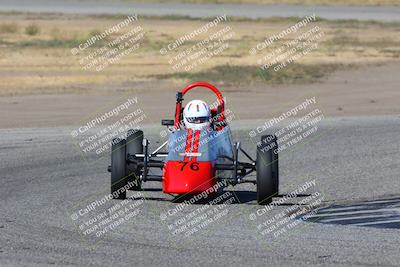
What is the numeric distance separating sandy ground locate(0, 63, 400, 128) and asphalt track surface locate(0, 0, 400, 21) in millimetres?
29149

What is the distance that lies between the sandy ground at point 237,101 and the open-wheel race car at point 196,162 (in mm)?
11506

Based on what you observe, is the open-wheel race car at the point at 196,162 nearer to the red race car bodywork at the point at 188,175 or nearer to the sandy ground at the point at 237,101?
the red race car bodywork at the point at 188,175

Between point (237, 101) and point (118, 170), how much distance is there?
1701cm

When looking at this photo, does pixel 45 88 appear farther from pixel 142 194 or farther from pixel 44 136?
pixel 142 194

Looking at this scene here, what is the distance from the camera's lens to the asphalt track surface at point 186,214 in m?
13.8

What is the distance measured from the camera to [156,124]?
29.2 meters

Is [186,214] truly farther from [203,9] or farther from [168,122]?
[203,9]

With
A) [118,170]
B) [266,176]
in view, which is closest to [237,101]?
[118,170]

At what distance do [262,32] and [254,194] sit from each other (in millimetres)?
39994

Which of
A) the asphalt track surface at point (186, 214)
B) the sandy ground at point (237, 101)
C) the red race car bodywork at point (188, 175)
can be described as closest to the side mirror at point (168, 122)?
the asphalt track surface at point (186, 214)

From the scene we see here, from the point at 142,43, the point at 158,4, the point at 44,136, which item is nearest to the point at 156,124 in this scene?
the point at 44,136

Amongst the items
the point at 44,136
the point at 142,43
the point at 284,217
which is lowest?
the point at 284,217

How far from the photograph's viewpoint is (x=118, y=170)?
18.0 m

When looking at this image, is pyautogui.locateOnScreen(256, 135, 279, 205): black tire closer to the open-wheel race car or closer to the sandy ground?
the open-wheel race car
